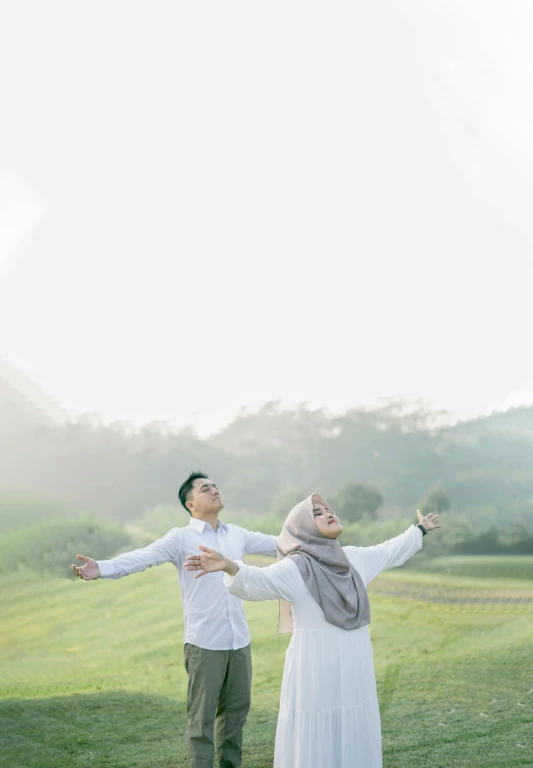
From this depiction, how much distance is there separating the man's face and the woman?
70 cm

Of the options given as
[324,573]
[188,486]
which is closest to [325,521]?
[324,573]

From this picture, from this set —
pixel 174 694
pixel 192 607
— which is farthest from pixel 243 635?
pixel 174 694

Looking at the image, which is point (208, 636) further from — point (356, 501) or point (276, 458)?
point (276, 458)

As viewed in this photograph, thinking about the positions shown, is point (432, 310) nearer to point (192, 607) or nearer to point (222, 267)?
point (222, 267)

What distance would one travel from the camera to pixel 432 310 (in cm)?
1095

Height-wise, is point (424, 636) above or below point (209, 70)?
below

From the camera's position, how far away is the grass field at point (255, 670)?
4773 millimetres

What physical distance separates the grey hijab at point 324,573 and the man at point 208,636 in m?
0.54

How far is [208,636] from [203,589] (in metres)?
0.19

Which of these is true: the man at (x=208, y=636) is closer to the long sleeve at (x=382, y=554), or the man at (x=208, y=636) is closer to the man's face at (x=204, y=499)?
the man's face at (x=204, y=499)

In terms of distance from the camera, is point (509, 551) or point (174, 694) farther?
point (509, 551)

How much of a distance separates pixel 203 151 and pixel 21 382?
392 cm

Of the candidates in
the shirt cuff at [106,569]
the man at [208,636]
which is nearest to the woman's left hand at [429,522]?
the man at [208,636]

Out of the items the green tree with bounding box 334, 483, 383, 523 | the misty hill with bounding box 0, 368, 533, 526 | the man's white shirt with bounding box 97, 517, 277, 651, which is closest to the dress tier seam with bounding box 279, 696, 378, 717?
the man's white shirt with bounding box 97, 517, 277, 651
